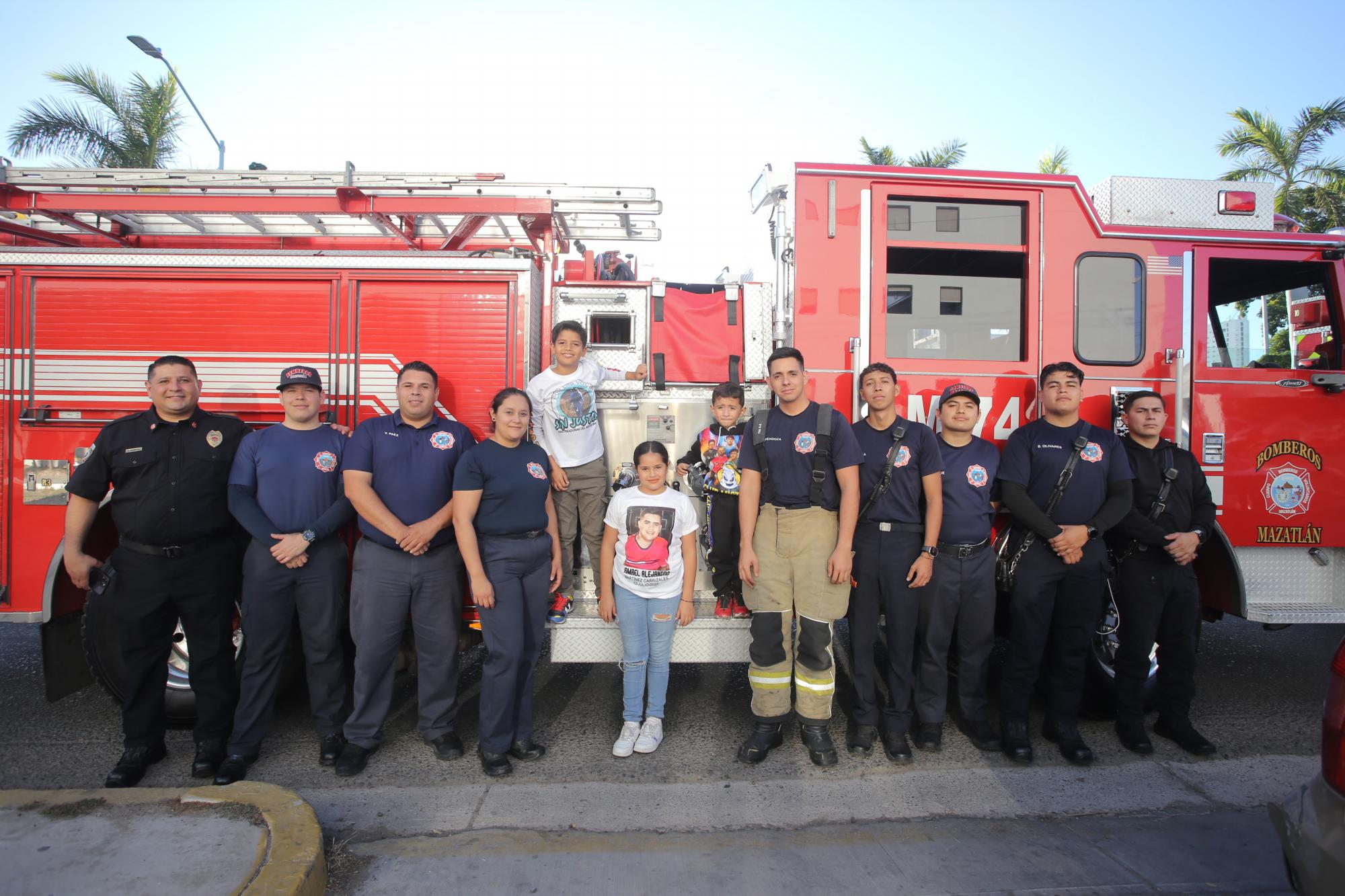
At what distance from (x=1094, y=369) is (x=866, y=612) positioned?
1968mm

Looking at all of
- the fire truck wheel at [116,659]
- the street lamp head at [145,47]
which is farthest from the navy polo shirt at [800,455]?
the street lamp head at [145,47]

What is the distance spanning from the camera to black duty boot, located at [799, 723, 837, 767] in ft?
12.6

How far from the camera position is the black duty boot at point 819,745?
3.85 m

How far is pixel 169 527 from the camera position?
368cm

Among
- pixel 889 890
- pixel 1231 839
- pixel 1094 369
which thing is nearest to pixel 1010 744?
pixel 1231 839

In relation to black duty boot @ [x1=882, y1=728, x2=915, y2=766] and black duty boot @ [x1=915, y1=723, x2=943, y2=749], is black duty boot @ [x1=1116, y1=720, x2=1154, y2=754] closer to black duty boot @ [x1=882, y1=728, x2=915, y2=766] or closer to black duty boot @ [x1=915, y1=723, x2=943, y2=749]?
black duty boot @ [x1=915, y1=723, x2=943, y2=749]

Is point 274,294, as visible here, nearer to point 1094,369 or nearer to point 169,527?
point 169,527

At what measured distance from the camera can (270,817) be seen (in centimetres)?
301

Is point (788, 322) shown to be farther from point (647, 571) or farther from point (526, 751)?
point (526, 751)

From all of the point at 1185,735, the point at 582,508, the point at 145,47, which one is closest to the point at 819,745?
the point at 582,508

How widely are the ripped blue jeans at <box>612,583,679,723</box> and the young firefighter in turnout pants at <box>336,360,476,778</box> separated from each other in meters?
0.89

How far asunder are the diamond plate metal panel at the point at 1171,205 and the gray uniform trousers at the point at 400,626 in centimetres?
428

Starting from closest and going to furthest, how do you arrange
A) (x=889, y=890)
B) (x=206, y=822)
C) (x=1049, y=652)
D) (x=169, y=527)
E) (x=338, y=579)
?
1. (x=889, y=890)
2. (x=206, y=822)
3. (x=169, y=527)
4. (x=338, y=579)
5. (x=1049, y=652)

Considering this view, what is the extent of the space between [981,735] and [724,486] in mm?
1951
